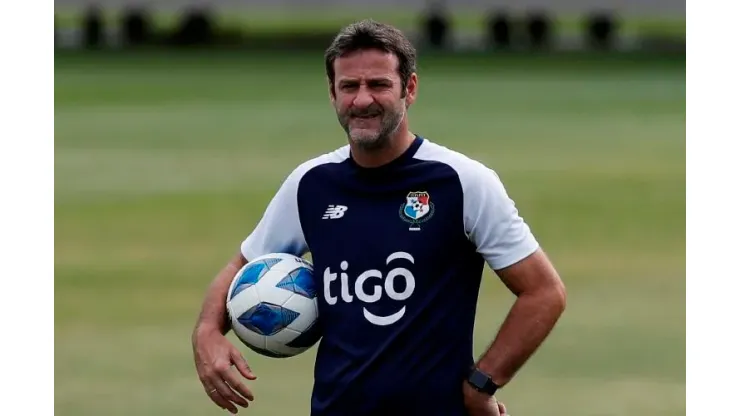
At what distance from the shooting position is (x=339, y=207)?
5.97m

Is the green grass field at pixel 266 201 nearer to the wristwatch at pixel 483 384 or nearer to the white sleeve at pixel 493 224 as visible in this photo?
the wristwatch at pixel 483 384

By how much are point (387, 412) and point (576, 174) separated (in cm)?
1627

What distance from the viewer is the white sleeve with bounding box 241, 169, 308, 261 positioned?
6117 millimetres

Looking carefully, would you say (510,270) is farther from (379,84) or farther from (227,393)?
(227,393)

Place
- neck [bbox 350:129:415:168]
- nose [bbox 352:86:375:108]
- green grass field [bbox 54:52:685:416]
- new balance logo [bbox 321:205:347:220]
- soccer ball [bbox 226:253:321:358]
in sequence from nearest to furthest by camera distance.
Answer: nose [bbox 352:86:375:108], neck [bbox 350:129:415:168], new balance logo [bbox 321:205:347:220], soccer ball [bbox 226:253:321:358], green grass field [bbox 54:52:685:416]

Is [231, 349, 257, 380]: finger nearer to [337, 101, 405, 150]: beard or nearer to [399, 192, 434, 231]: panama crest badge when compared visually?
[399, 192, 434, 231]: panama crest badge

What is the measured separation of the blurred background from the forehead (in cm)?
441

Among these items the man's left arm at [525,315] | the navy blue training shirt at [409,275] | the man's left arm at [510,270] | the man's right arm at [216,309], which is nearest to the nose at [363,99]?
the navy blue training shirt at [409,275]

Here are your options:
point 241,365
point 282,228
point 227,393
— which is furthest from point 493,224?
point 227,393

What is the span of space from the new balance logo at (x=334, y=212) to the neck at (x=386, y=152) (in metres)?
0.19

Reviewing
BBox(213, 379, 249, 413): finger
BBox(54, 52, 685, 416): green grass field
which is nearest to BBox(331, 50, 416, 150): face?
BBox(213, 379, 249, 413): finger

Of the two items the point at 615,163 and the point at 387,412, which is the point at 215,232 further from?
the point at 387,412

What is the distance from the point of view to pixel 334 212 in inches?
235
